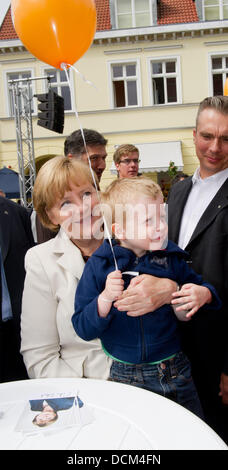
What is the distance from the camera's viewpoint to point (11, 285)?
227 centimetres

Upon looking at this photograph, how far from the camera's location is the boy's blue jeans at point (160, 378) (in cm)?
139

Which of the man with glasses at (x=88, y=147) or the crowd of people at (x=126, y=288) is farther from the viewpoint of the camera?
the man with glasses at (x=88, y=147)

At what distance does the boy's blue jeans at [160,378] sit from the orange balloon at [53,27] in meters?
2.45

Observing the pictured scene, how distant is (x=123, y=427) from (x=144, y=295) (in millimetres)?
422

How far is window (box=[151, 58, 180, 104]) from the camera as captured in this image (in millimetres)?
13297

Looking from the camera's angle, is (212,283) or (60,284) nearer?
(60,284)

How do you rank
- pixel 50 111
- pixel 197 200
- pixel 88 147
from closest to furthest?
pixel 197 200 < pixel 88 147 < pixel 50 111

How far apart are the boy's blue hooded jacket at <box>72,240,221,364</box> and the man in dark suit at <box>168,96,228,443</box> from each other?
45 centimetres

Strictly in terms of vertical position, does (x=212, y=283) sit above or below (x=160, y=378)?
above

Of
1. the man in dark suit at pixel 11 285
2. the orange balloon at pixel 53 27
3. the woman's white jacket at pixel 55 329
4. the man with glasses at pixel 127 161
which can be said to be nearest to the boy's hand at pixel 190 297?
the woman's white jacket at pixel 55 329

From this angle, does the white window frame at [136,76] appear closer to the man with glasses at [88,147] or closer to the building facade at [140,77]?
the building facade at [140,77]

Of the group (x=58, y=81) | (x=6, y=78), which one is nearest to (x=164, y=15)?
(x=58, y=81)

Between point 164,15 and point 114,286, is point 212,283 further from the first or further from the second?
point 164,15

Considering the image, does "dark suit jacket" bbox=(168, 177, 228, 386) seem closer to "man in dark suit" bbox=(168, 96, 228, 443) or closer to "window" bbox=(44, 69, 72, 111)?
"man in dark suit" bbox=(168, 96, 228, 443)
